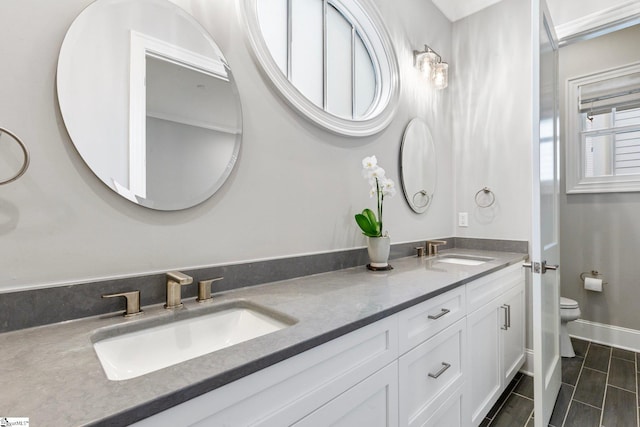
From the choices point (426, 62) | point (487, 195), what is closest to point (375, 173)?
point (426, 62)

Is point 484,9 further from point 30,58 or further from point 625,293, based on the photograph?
point 30,58

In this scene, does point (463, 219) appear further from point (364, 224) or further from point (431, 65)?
point (364, 224)

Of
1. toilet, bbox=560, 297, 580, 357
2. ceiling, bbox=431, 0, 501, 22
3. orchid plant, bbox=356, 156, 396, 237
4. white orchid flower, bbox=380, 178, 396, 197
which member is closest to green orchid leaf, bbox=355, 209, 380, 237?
orchid plant, bbox=356, 156, 396, 237

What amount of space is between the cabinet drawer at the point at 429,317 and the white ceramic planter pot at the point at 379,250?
380 mm

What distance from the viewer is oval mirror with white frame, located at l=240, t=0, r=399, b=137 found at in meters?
1.52

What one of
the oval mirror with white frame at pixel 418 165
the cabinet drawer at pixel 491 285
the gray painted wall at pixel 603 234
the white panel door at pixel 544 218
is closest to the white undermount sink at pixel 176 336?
the cabinet drawer at pixel 491 285

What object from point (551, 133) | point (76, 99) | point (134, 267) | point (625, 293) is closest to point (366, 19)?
point (551, 133)

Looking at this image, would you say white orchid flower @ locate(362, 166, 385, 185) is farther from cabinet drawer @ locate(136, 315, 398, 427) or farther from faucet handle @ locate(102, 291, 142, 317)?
faucet handle @ locate(102, 291, 142, 317)

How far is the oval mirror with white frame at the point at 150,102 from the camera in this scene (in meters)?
0.86

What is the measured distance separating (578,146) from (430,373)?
292 cm

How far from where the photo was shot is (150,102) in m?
0.98

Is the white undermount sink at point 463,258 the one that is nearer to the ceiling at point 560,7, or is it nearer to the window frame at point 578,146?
the window frame at point 578,146

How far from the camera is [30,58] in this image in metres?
0.79

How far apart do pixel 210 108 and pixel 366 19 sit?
1306 mm
